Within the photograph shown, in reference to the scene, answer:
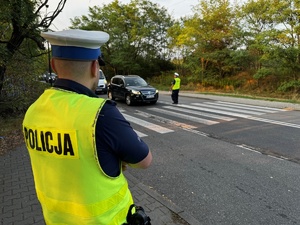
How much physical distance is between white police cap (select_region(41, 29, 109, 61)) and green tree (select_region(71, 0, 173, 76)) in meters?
30.9

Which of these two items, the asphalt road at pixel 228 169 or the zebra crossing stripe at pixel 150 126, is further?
the zebra crossing stripe at pixel 150 126

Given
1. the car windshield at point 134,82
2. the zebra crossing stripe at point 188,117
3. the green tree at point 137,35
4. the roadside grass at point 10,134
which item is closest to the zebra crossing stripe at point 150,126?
the zebra crossing stripe at point 188,117

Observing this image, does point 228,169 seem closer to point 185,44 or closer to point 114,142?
point 114,142

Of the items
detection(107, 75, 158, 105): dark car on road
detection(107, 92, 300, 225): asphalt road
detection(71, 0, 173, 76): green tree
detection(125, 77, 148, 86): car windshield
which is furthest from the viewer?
detection(71, 0, 173, 76): green tree

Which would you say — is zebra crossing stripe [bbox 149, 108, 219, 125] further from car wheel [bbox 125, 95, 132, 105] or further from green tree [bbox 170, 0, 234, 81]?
green tree [bbox 170, 0, 234, 81]

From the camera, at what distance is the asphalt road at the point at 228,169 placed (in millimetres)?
3665

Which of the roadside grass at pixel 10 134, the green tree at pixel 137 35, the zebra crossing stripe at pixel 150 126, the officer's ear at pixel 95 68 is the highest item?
the green tree at pixel 137 35

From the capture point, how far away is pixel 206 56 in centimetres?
2425

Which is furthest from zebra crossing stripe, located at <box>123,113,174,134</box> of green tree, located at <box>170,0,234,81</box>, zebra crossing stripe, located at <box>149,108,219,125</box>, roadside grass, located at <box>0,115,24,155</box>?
green tree, located at <box>170,0,234,81</box>

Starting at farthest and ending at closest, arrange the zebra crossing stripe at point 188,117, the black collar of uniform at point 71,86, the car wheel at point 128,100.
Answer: the car wheel at point 128,100 → the zebra crossing stripe at point 188,117 → the black collar of uniform at point 71,86

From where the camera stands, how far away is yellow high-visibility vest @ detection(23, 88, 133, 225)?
1.26 m

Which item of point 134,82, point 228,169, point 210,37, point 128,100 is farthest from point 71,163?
point 210,37

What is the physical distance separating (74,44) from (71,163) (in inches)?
24.6

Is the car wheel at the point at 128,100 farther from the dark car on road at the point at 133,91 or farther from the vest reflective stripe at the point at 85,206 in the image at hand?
the vest reflective stripe at the point at 85,206
